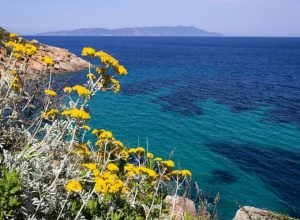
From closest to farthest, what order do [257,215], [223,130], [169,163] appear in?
1. [169,163]
2. [257,215]
3. [223,130]

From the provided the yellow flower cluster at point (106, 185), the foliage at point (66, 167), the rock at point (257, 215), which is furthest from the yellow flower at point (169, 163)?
the rock at point (257, 215)

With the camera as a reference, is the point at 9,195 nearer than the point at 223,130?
Yes

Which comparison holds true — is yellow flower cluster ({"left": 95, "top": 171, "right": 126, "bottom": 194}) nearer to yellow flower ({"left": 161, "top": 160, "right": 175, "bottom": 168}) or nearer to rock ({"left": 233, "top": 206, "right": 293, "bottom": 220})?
yellow flower ({"left": 161, "top": 160, "right": 175, "bottom": 168})

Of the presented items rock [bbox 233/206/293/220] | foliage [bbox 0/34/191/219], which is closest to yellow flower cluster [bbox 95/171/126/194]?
foliage [bbox 0/34/191/219]

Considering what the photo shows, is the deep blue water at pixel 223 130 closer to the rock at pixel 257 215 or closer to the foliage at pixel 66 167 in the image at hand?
the rock at pixel 257 215

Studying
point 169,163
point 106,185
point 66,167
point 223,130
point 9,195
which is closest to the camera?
point 9,195

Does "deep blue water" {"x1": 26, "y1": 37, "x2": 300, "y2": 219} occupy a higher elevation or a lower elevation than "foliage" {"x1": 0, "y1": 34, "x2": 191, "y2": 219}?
lower

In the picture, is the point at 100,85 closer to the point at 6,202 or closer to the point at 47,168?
the point at 47,168

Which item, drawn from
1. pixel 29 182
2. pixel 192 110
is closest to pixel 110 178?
pixel 29 182

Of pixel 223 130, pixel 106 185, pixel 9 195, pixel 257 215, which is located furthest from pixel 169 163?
pixel 223 130

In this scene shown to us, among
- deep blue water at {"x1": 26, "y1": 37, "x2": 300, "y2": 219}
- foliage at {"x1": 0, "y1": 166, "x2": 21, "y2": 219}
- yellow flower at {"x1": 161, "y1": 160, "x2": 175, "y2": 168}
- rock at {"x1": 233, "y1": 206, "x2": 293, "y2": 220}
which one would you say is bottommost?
deep blue water at {"x1": 26, "y1": 37, "x2": 300, "y2": 219}

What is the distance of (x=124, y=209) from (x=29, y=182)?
2307 millimetres

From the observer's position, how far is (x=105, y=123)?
3033 cm

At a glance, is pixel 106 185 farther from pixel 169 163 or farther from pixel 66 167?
pixel 169 163
